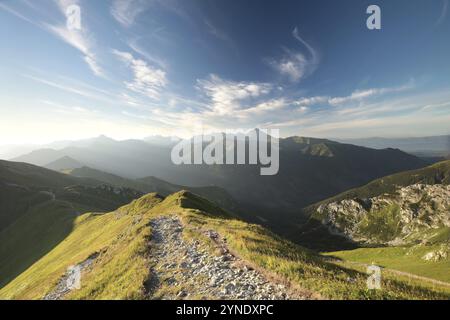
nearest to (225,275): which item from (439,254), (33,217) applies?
(439,254)

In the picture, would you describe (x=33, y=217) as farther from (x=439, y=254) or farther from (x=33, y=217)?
(x=439, y=254)

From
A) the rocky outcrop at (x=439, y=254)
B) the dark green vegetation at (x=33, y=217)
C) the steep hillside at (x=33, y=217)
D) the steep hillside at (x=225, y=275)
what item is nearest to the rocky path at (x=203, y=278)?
the steep hillside at (x=225, y=275)

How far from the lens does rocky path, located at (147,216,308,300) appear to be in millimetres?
14211

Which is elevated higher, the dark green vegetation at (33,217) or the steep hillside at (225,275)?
the steep hillside at (225,275)

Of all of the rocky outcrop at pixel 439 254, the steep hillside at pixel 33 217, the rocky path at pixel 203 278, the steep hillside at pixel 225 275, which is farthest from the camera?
the steep hillside at pixel 33 217

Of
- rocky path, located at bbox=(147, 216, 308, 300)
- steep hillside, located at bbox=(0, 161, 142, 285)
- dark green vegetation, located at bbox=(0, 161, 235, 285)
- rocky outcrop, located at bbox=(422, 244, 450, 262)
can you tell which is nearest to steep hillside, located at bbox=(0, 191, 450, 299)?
rocky path, located at bbox=(147, 216, 308, 300)

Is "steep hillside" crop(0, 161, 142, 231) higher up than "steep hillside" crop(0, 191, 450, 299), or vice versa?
"steep hillside" crop(0, 191, 450, 299)

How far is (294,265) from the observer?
53.8 feet

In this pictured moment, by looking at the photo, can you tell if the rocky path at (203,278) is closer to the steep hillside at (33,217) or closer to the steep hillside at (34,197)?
the steep hillside at (33,217)

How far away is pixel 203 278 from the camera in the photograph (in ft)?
55.6

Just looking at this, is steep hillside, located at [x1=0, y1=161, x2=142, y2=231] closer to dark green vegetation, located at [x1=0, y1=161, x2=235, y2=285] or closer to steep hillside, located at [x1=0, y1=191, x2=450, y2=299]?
dark green vegetation, located at [x1=0, y1=161, x2=235, y2=285]

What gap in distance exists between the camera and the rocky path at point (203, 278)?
1421 centimetres
